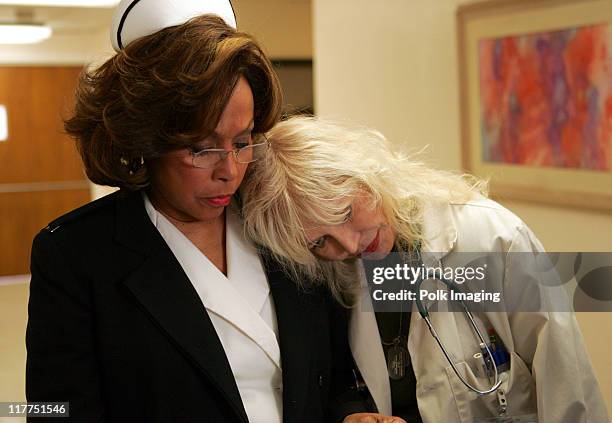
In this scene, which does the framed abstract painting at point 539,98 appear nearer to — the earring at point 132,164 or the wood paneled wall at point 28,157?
the earring at point 132,164

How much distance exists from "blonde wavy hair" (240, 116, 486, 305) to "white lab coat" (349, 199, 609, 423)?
0.06m

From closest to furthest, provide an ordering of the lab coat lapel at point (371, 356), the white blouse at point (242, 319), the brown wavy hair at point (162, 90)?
the brown wavy hair at point (162, 90) → the white blouse at point (242, 319) → the lab coat lapel at point (371, 356)

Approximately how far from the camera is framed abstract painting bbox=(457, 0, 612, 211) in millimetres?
2240

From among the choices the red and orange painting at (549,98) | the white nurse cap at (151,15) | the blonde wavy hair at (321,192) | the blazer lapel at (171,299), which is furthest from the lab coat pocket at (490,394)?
the red and orange painting at (549,98)

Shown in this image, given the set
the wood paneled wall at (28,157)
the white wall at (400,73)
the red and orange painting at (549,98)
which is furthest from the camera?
the wood paneled wall at (28,157)

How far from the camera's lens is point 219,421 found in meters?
1.13

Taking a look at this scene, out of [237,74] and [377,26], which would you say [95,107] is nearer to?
[237,74]

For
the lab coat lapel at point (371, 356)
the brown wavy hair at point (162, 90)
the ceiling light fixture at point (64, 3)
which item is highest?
the ceiling light fixture at point (64, 3)

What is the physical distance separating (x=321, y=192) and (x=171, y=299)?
29 centimetres

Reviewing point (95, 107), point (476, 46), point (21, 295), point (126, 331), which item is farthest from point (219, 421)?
point (476, 46)

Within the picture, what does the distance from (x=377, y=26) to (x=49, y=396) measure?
2.31 m

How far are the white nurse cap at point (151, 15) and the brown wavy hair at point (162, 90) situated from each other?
19 millimetres

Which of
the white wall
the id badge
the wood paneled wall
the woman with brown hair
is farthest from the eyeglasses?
the wood paneled wall

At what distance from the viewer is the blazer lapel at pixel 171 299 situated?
111cm
